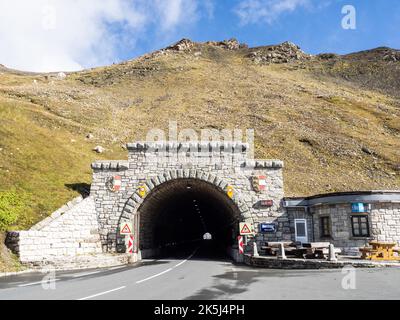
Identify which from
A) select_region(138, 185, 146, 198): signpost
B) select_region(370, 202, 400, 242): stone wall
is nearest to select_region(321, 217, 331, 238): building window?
select_region(370, 202, 400, 242): stone wall

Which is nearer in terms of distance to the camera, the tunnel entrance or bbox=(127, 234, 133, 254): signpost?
bbox=(127, 234, 133, 254): signpost

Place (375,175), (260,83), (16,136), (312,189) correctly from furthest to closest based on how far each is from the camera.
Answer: (260,83) < (375,175) < (312,189) < (16,136)

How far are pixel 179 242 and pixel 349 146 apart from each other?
77.4 ft

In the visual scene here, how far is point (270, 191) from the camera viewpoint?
22375mm

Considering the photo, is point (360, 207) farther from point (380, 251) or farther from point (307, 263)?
point (307, 263)

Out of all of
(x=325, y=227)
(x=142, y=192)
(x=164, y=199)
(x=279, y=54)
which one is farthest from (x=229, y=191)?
(x=279, y=54)

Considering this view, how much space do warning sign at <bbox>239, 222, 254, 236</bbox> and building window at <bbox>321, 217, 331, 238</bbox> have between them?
13.3 ft

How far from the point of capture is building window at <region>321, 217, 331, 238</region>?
20000mm

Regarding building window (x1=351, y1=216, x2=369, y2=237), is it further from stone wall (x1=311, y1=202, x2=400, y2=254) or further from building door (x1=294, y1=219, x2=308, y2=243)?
building door (x1=294, y1=219, x2=308, y2=243)

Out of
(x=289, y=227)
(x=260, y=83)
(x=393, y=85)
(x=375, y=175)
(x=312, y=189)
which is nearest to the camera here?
(x=289, y=227)

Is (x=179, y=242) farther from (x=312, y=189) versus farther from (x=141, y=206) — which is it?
(x=141, y=206)

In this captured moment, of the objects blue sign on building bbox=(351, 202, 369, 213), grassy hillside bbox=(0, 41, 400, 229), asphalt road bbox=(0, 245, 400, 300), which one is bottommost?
asphalt road bbox=(0, 245, 400, 300)

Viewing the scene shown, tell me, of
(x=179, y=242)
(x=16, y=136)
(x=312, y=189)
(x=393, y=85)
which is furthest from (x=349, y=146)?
(x=393, y=85)

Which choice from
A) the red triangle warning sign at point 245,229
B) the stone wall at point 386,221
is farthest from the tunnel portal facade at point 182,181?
the stone wall at point 386,221
